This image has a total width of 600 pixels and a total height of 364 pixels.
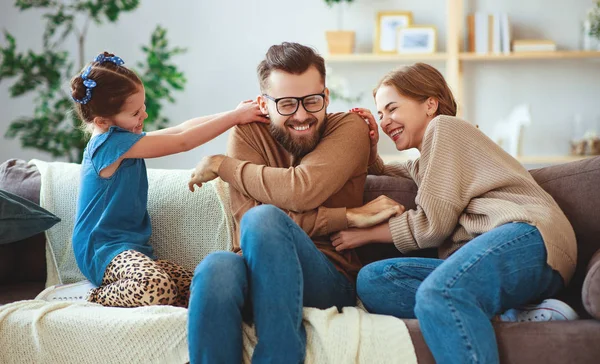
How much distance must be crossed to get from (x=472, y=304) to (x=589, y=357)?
11.5 inches

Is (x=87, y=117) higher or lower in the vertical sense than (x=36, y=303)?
higher

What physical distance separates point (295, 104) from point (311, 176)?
0.23m

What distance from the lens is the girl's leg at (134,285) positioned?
6.27ft

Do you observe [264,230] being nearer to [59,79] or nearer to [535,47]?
[59,79]

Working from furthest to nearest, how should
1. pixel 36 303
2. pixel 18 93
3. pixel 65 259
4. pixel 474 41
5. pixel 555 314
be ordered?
pixel 474 41, pixel 18 93, pixel 65 259, pixel 36 303, pixel 555 314

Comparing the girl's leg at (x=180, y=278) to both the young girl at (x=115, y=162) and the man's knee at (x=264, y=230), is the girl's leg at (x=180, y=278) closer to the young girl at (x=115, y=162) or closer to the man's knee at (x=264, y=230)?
the young girl at (x=115, y=162)

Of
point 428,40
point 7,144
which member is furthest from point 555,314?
point 7,144

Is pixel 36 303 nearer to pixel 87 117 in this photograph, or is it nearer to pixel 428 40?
pixel 87 117

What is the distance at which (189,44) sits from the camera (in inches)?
177

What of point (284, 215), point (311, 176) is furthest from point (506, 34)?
point (284, 215)

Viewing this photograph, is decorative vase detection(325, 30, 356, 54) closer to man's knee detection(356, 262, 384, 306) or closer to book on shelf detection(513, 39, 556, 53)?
book on shelf detection(513, 39, 556, 53)

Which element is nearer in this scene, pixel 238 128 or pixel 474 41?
pixel 238 128

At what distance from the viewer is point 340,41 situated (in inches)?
171

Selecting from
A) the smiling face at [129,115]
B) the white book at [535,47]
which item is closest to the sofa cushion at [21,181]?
the smiling face at [129,115]
